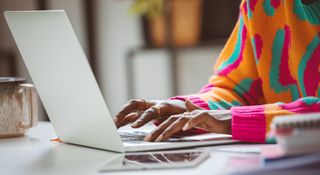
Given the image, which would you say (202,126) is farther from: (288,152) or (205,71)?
(205,71)

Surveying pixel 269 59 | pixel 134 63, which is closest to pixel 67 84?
pixel 269 59

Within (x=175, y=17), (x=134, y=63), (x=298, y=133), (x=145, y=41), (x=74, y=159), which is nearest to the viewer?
(x=298, y=133)

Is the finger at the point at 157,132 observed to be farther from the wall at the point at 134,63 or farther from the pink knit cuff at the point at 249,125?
the wall at the point at 134,63

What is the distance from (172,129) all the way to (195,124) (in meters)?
0.04

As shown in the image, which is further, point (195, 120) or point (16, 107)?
point (16, 107)

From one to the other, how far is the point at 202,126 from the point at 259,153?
0.16m

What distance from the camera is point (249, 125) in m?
1.03

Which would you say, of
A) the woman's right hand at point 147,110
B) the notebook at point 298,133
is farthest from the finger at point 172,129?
the notebook at point 298,133

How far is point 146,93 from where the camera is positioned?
3.67 meters

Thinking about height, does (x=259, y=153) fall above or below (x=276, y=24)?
below

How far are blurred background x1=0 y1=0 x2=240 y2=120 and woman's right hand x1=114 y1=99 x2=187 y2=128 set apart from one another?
7.01ft

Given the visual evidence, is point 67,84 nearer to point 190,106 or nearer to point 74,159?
point 74,159

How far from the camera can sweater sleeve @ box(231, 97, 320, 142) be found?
1022 millimetres

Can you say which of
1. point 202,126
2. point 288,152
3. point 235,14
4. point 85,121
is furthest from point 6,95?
point 235,14
